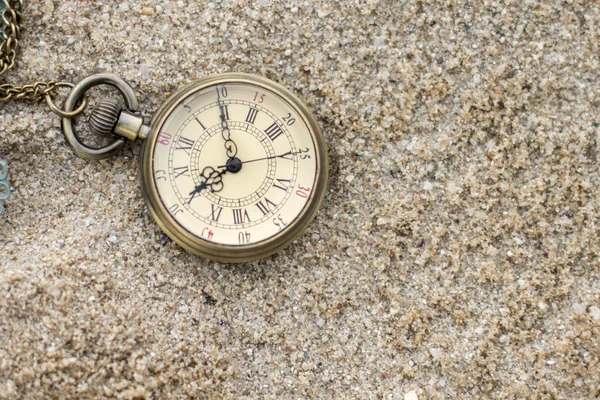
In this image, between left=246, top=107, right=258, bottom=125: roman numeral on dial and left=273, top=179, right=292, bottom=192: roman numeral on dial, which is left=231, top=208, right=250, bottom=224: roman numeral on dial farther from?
left=246, top=107, right=258, bottom=125: roman numeral on dial

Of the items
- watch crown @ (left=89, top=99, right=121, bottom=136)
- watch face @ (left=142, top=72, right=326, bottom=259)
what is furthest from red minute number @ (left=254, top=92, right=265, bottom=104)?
watch crown @ (left=89, top=99, right=121, bottom=136)

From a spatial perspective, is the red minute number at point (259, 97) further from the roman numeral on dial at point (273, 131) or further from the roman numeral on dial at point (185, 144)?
the roman numeral on dial at point (185, 144)

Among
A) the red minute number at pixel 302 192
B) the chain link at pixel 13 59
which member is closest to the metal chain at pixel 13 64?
the chain link at pixel 13 59

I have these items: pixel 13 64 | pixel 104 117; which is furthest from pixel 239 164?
pixel 13 64

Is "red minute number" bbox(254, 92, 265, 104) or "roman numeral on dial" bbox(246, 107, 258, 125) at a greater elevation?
"red minute number" bbox(254, 92, 265, 104)

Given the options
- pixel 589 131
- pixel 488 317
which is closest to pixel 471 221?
pixel 488 317

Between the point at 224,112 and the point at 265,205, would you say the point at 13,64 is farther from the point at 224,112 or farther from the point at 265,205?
the point at 265,205
